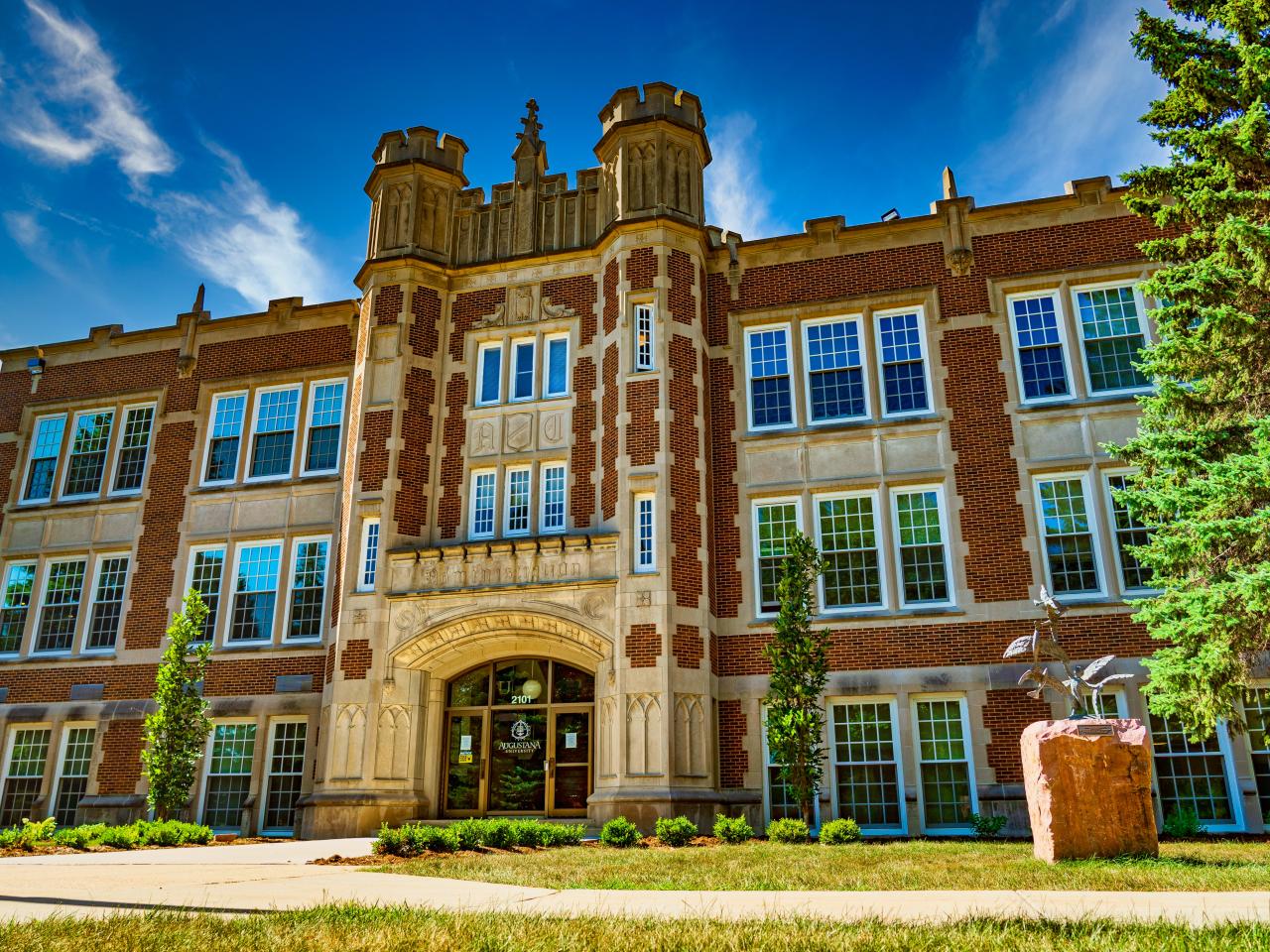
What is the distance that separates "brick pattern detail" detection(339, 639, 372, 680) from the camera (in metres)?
19.0

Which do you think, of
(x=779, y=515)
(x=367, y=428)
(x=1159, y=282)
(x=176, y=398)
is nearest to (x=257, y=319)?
(x=176, y=398)

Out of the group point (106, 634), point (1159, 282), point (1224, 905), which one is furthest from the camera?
point (106, 634)

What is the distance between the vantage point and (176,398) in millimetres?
24500

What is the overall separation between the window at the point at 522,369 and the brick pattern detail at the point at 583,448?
45.3 inches

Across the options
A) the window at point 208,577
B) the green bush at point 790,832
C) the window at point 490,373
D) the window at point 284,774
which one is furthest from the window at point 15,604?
the green bush at point 790,832

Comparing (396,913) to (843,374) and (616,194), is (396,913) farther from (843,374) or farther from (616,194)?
(616,194)

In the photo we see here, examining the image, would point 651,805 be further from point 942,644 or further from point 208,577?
point 208,577

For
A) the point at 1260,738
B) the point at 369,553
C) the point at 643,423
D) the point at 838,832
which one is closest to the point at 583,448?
the point at 643,423

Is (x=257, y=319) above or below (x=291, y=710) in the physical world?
above

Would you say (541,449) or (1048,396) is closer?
(1048,396)

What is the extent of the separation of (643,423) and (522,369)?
12.6ft

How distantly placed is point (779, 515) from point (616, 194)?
25.5 ft

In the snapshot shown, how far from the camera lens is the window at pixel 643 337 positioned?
19.8 m

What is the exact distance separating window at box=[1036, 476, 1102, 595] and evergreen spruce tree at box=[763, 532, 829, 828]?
5.09 meters
